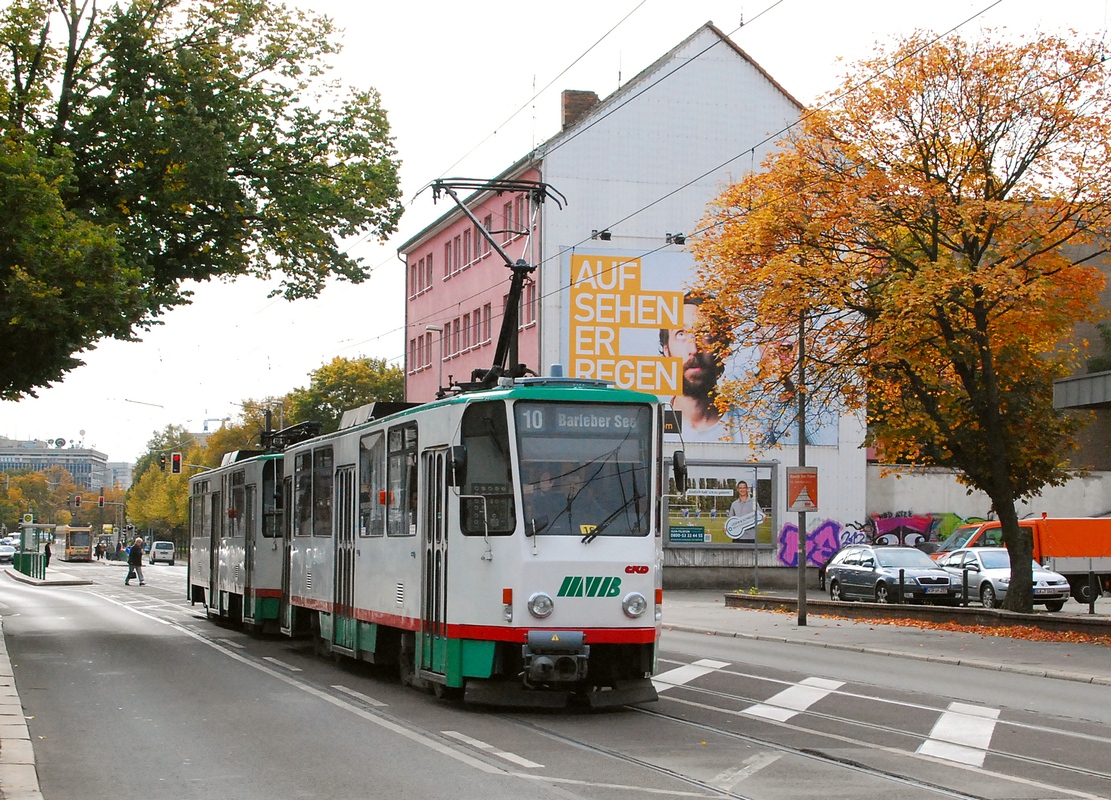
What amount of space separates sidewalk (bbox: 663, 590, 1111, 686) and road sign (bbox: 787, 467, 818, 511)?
2.36 m

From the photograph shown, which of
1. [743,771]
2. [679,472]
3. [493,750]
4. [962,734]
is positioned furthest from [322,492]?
[743,771]

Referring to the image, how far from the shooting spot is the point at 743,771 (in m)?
9.80

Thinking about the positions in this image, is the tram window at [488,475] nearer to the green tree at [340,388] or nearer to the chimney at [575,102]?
the chimney at [575,102]

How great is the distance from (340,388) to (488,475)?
85486 mm

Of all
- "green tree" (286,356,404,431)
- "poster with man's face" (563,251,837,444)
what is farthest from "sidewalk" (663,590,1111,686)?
"green tree" (286,356,404,431)

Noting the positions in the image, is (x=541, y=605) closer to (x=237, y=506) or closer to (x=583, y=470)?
(x=583, y=470)

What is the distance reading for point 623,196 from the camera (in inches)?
2000

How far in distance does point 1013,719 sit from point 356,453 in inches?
317

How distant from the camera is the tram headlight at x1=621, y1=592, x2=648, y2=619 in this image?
1302 cm

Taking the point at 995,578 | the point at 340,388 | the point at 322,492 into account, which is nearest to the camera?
the point at 322,492

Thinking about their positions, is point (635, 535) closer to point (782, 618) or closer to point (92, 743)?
point (92, 743)

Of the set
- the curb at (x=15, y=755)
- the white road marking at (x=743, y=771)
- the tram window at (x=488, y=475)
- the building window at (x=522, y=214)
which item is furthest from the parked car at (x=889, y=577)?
the curb at (x=15, y=755)

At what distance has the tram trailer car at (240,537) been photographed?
2322 centimetres

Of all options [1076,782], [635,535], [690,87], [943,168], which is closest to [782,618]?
[943,168]
